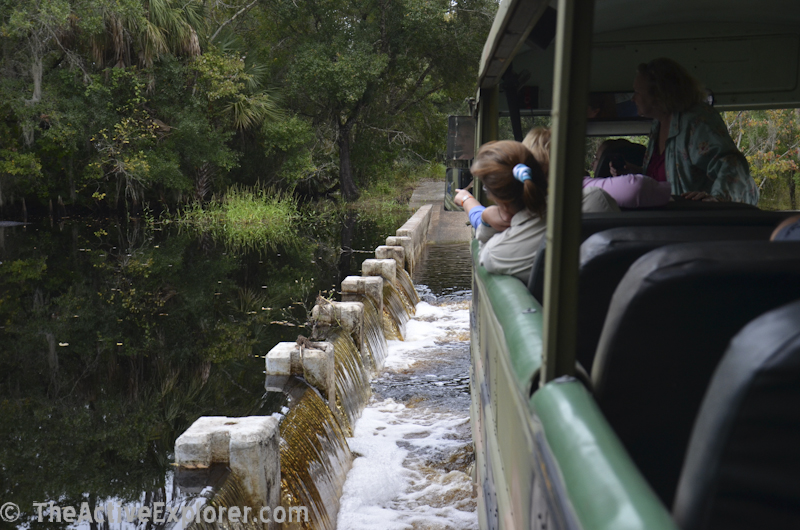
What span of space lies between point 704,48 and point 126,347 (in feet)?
19.4

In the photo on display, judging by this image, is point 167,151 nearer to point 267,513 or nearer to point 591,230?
point 267,513

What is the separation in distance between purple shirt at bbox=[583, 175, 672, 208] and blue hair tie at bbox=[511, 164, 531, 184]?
1.43ft

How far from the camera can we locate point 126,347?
7145mm

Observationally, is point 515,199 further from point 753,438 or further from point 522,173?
point 753,438

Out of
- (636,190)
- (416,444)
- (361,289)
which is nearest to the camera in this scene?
(636,190)

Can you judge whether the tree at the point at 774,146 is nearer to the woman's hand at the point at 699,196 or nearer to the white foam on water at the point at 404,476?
the white foam on water at the point at 404,476

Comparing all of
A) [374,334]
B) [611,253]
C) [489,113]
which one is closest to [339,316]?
[374,334]

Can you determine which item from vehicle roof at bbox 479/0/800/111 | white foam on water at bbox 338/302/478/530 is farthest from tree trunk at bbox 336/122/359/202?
vehicle roof at bbox 479/0/800/111

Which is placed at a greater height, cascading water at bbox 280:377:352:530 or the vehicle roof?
the vehicle roof

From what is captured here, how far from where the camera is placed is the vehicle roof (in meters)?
3.91

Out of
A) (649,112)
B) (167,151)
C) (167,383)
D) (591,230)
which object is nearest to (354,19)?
(167,151)

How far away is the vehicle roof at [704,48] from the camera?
12.8 ft

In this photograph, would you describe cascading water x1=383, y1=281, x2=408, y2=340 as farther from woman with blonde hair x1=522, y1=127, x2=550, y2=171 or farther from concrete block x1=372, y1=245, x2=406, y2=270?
woman with blonde hair x1=522, y1=127, x2=550, y2=171

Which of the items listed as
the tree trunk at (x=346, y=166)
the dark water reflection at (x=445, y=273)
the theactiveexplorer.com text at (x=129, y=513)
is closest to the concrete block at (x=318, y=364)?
the theactiveexplorer.com text at (x=129, y=513)
